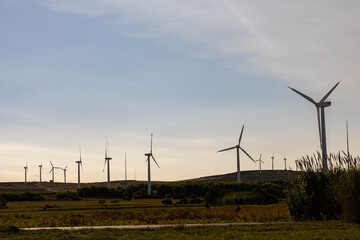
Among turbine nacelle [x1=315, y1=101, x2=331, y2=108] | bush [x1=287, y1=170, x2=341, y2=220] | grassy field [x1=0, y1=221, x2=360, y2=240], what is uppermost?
turbine nacelle [x1=315, y1=101, x2=331, y2=108]

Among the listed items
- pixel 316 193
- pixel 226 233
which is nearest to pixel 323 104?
pixel 316 193

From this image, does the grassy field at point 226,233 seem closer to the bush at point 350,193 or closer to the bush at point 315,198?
the bush at point 350,193

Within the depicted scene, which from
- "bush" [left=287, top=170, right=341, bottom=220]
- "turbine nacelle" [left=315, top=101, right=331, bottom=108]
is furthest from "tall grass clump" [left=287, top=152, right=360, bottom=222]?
"turbine nacelle" [left=315, top=101, right=331, bottom=108]

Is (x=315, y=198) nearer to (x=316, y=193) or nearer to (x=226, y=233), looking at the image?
(x=316, y=193)

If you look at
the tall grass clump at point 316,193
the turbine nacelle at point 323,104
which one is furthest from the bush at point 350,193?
the turbine nacelle at point 323,104

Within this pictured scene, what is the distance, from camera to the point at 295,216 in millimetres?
43969

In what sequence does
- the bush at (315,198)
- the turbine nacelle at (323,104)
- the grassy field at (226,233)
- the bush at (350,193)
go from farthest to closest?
the turbine nacelle at (323,104) → the bush at (315,198) → the bush at (350,193) → the grassy field at (226,233)

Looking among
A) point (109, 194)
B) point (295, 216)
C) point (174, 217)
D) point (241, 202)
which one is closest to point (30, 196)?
point (109, 194)

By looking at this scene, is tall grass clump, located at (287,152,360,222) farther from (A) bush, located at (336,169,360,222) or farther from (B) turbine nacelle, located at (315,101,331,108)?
(B) turbine nacelle, located at (315,101,331,108)

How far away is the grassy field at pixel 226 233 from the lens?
31.3 metres

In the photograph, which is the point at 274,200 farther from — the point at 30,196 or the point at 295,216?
the point at 30,196

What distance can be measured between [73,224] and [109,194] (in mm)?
118228

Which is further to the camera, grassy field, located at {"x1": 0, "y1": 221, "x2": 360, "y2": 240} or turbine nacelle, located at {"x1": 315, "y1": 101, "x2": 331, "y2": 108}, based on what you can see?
turbine nacelle, located at {"x1": 315, "y1": 101, "x2": 331, "y2": 108}

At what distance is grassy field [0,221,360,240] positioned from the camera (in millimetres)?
31328
